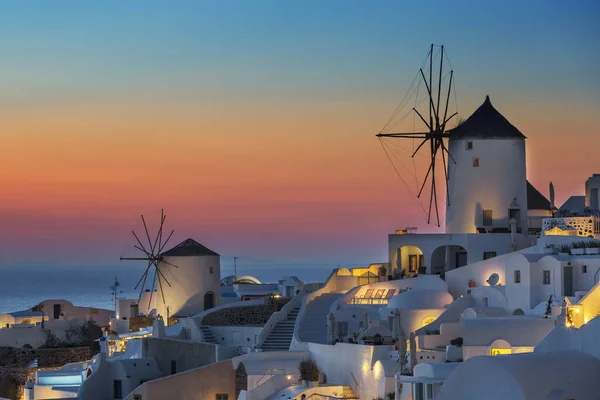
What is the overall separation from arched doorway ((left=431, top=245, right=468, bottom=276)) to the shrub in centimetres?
787

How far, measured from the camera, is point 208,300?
170 ft

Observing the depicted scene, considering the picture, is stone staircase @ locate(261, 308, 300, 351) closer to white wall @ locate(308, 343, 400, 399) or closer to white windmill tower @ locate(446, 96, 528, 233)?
white wall @ locate(308, 343, 400, 399)

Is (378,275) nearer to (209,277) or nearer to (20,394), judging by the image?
(209,277)

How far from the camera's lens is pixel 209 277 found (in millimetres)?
51844

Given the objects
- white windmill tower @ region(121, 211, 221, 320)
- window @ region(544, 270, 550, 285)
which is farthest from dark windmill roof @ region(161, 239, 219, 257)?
window @ region(544, 270, 550, 285)

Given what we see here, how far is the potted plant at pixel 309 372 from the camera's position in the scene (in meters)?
39.0

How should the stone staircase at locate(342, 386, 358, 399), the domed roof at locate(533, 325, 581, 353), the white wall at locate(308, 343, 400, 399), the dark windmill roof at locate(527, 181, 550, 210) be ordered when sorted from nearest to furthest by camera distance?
the domed roof at locate(533, 325, 581, 353) → the white wall at locate(308, 343, 400, 399) → the stone staircase at locate(342, 386, 358, 399) → the dark windmill roof at locate(527, 181, 550, 210)

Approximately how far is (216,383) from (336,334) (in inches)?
141

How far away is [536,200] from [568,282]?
454 inches

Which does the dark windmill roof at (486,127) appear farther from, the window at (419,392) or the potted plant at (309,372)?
the window at (419,392)

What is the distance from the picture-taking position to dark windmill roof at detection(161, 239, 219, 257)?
5197 cm

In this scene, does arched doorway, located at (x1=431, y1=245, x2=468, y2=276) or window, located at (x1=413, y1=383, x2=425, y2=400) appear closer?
window, located at (x1=413, y1=383, x2=425, y2=400)

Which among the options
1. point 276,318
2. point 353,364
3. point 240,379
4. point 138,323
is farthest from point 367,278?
point 138,323

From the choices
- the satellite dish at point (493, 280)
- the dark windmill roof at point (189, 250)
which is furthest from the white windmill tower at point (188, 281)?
the satellite dish at point (493, 280)
